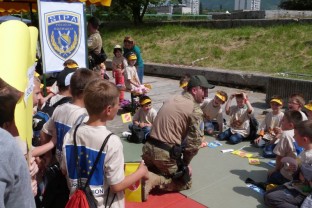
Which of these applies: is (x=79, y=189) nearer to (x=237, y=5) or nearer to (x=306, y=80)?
(x=306, y=80)

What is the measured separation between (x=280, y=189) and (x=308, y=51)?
841cm

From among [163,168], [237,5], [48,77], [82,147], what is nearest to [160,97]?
[48,77]

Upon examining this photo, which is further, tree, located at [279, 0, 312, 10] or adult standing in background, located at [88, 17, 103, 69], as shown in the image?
tree, located at [279, 0, 312, 10]

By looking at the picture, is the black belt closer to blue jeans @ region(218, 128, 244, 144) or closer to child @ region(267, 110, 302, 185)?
child @ region(267, 110, 302, 185)

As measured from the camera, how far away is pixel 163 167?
3951mm

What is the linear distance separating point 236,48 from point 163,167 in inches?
376

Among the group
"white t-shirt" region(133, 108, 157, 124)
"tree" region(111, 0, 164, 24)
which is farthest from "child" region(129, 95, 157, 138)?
"tree" region(111, 0, 164, 24)

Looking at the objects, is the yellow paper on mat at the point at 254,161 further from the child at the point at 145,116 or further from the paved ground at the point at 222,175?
the child at the point at 145,116

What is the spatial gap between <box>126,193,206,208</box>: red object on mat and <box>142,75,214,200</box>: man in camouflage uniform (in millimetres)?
87

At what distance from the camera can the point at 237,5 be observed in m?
67.5

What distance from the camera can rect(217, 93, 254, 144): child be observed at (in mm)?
5754

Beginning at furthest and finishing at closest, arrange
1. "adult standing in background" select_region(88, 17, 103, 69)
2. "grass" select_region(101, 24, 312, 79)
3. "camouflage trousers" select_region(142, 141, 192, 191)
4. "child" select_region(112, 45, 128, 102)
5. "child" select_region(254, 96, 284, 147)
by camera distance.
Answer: "grass" select_region(101, 24, 312, 79) → "child" select_region(112, 45, 128, 102) → "adult standing in background" select_region(88, 17, 103, 69) → "child" select_region(254, 96, 284, 147) → "camouflage trousers" select_region(142, 141, 192, 191)

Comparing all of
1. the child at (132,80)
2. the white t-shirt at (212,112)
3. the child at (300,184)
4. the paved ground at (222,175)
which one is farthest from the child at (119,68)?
the child at (300,184)

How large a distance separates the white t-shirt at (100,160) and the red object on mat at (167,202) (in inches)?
58.5
